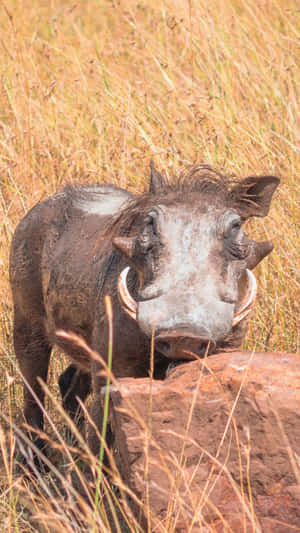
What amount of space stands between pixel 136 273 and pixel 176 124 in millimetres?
2464

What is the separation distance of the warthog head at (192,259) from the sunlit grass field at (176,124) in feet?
3.62

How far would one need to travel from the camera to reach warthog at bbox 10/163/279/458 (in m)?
2.64

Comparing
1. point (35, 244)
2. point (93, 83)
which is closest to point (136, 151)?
point (35, 244)

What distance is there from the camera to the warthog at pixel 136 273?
264 centimetres

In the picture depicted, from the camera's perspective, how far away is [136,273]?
3223 mm

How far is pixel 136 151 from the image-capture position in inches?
208

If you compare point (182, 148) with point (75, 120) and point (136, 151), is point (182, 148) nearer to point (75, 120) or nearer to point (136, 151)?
point (136, 151)

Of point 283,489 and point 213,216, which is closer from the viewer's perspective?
point 283,489

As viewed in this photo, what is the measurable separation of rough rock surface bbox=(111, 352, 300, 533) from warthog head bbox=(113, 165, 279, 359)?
164 mm

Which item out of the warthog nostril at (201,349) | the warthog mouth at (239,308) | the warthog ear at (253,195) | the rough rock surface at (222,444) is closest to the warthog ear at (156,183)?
the warthog ear at (253,195)

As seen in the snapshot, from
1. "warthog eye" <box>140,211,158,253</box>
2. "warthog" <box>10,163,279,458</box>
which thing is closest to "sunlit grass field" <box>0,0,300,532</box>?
"warthog" <box>10,163,279,458</box>

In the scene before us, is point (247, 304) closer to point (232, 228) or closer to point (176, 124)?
point (232, 228)

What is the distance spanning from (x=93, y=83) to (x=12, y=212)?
1.84m

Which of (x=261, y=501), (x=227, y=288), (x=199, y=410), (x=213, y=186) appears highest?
(x=213, y=186)
